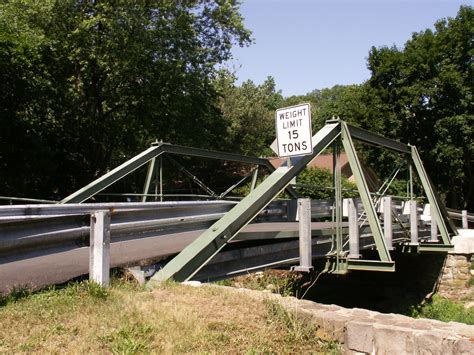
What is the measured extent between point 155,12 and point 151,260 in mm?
19815

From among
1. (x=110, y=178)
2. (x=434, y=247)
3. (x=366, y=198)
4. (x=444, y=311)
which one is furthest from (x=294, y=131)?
(x=444, y=311)

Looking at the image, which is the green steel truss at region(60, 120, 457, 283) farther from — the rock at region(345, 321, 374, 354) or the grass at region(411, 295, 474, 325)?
the grass at region(411, 295, 474, 325)

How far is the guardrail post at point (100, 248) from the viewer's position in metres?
4.92

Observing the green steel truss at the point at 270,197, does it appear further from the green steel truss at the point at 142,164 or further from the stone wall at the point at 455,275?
the stone wall at the point at 455,275

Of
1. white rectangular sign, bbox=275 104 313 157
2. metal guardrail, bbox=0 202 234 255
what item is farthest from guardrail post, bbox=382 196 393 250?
metal guardrail, bbox=0 202 234 255

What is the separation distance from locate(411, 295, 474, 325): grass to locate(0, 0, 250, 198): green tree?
12547mm

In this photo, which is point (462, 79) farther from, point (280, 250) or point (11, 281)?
point (11, 281)

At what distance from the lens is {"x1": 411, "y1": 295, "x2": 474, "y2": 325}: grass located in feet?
45.6

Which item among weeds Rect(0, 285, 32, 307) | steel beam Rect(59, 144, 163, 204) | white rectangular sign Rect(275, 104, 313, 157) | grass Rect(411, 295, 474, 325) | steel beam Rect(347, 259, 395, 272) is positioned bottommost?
grass Rect(411, 295, 474, 325)

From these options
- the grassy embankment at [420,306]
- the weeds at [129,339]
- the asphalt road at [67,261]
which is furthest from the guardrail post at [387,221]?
the weeds at [129,339]

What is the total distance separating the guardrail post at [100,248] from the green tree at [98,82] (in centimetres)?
1578

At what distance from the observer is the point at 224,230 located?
6492mm

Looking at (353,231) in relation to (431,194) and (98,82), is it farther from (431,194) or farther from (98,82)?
(98,82)

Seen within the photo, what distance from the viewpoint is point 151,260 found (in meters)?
6.15
